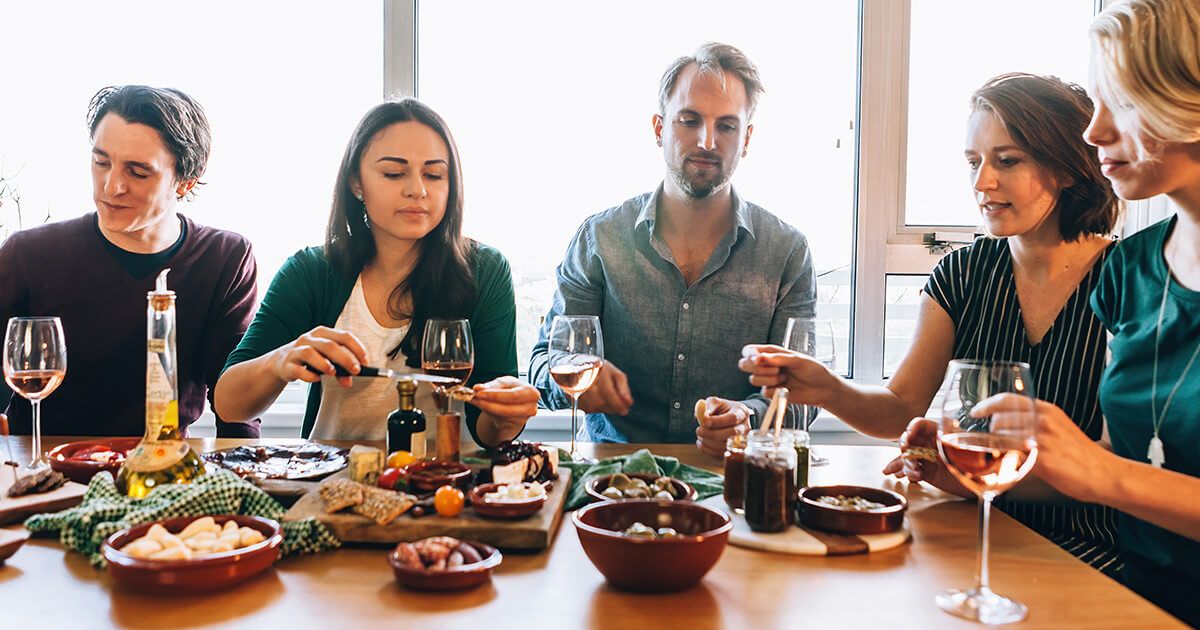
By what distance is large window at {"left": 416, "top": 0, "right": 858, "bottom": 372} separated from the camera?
11.1 ft

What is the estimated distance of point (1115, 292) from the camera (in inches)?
66.8

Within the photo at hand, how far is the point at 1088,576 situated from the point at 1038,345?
815mm

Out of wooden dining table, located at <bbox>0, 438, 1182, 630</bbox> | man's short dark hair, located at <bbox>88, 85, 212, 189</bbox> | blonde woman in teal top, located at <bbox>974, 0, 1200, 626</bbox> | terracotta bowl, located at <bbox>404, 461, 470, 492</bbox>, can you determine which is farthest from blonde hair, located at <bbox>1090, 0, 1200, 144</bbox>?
man's short dark hair, located at <bbox>88, 85, 212, 189</bbox>

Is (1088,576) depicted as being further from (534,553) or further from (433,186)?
(433,186)

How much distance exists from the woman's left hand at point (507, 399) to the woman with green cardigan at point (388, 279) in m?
0.41

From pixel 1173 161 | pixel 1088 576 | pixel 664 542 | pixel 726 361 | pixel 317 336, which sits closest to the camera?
pixel 664 542

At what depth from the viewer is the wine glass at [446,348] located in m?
1.58

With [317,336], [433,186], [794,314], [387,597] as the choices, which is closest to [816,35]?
[794,314]

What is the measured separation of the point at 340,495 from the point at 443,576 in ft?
0.92

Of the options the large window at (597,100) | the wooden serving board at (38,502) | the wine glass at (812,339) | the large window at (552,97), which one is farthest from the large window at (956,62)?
the wooden serving board at (38,502)

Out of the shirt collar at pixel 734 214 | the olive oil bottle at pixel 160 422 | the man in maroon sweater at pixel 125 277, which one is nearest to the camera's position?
the olive oil bottle at pixel 160 422

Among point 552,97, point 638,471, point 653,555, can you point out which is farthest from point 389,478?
point 552,97

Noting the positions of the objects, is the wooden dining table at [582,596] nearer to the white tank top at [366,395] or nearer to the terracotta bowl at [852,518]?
the terracotta bowl at [852,518]

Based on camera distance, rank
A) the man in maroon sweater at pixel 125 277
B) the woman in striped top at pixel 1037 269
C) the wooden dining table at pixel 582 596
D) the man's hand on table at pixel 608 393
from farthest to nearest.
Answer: the man in maroon sweater at pixel 125 277 < the man's hand on table at pixel 608 393 < the woman in striped top at pixel 1037 269 < the wooden dining table at pixel 582 596
